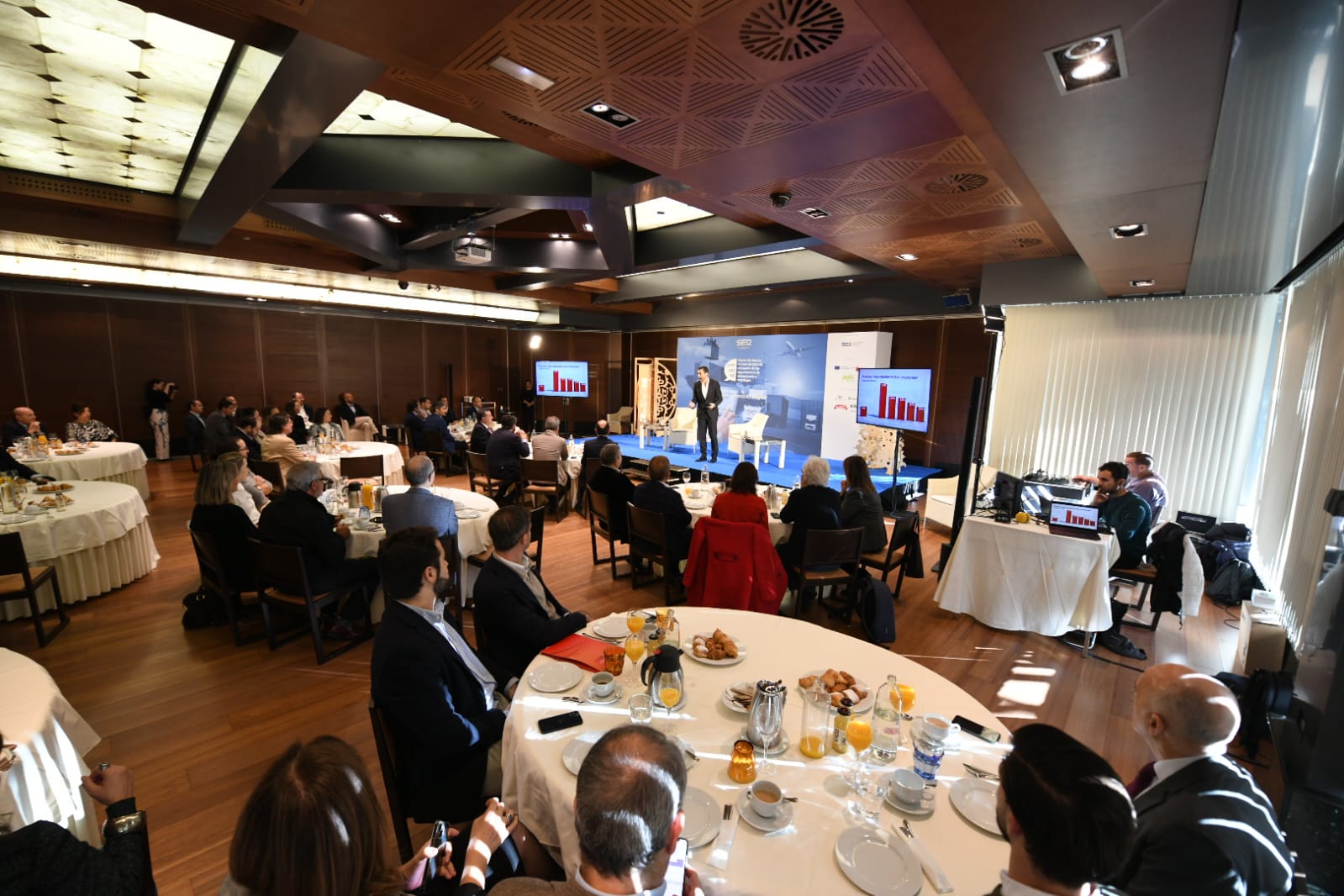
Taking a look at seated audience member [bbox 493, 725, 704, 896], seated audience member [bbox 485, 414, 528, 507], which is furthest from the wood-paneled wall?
seated audience member [bbox 493, 725, 704, 896]

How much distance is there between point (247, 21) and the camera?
2.30m

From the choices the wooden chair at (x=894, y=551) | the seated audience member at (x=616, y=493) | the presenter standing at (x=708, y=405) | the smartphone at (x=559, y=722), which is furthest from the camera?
the presenter standing at (x=708, y=405)

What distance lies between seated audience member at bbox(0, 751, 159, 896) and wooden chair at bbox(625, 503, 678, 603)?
10.1ft

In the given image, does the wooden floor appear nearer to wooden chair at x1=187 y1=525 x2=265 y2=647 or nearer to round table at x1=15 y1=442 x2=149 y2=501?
wooden chair at x1=187 y1=525 x2=265 y2=647

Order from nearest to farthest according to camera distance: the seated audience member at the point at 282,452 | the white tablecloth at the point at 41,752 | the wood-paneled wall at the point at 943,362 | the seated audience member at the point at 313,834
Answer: the seated audience member at the point at 313,834 → the white tablecloth at the point at 41,752 → the seated audience member at the point at 282,452 → the wood-paneled wall at the point at 943,362

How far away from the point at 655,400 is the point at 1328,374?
1154 centimetres

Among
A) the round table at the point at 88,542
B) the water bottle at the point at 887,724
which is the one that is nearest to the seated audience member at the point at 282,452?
the round table at the point at 88,542

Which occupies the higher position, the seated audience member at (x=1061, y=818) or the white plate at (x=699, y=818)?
the seated audience member at (x=1061, y=818)

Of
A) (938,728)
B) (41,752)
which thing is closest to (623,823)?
(938,728)

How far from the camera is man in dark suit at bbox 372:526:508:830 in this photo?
1763mm

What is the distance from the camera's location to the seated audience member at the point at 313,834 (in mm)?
944

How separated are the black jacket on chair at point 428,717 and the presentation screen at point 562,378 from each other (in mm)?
11356

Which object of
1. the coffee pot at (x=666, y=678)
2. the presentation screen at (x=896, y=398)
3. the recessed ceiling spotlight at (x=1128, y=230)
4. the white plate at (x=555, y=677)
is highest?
the recessed ceiling spotlight at (x=1128, y=230)

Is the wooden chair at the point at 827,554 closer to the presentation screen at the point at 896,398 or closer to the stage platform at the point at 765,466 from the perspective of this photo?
the presentation screen at the point at 896,398
